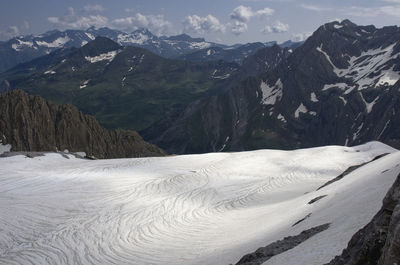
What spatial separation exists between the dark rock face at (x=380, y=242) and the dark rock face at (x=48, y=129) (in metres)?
127

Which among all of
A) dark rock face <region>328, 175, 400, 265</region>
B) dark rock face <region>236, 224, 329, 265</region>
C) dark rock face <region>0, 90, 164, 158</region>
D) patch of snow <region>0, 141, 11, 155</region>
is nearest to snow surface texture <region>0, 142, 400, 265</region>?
dark rock face <region>236, 224, 329, 265</region>

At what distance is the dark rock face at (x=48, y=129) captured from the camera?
403ft

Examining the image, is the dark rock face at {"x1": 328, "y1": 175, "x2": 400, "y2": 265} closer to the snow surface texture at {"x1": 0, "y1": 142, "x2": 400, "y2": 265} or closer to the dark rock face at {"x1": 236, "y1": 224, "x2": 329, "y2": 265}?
the snow surface texture at {"x1": 0, "y1": 142, "x2": 400, "y2": 265}

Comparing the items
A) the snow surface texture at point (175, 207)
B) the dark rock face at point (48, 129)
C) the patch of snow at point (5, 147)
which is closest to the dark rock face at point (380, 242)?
the snow surface texture at point (175, 207)

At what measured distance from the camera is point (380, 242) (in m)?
9.40

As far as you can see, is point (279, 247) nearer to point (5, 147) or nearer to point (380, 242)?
point (380, 242)

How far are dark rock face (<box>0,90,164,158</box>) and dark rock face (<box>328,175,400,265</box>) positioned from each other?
127m

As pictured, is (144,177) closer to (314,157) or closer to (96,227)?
(96,227)

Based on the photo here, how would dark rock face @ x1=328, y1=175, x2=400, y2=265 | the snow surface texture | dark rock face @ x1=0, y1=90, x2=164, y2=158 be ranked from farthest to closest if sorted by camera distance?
1. dark rock face @ x1=0, y1=90, x2=164, y2=158
2. the snow surface texture
3. dark rock face @ x1=328, y1=175, x2=400, y2=265

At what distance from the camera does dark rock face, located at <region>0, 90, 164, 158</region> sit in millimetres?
122875

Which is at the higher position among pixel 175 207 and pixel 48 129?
pixel 48 129

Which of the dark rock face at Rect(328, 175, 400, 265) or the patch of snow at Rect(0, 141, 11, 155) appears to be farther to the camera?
the patch of snow at Rect(0, 141, 11, 155)

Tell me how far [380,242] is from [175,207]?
2282cm

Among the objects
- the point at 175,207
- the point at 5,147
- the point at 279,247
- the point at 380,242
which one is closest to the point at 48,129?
the point at 5,147
